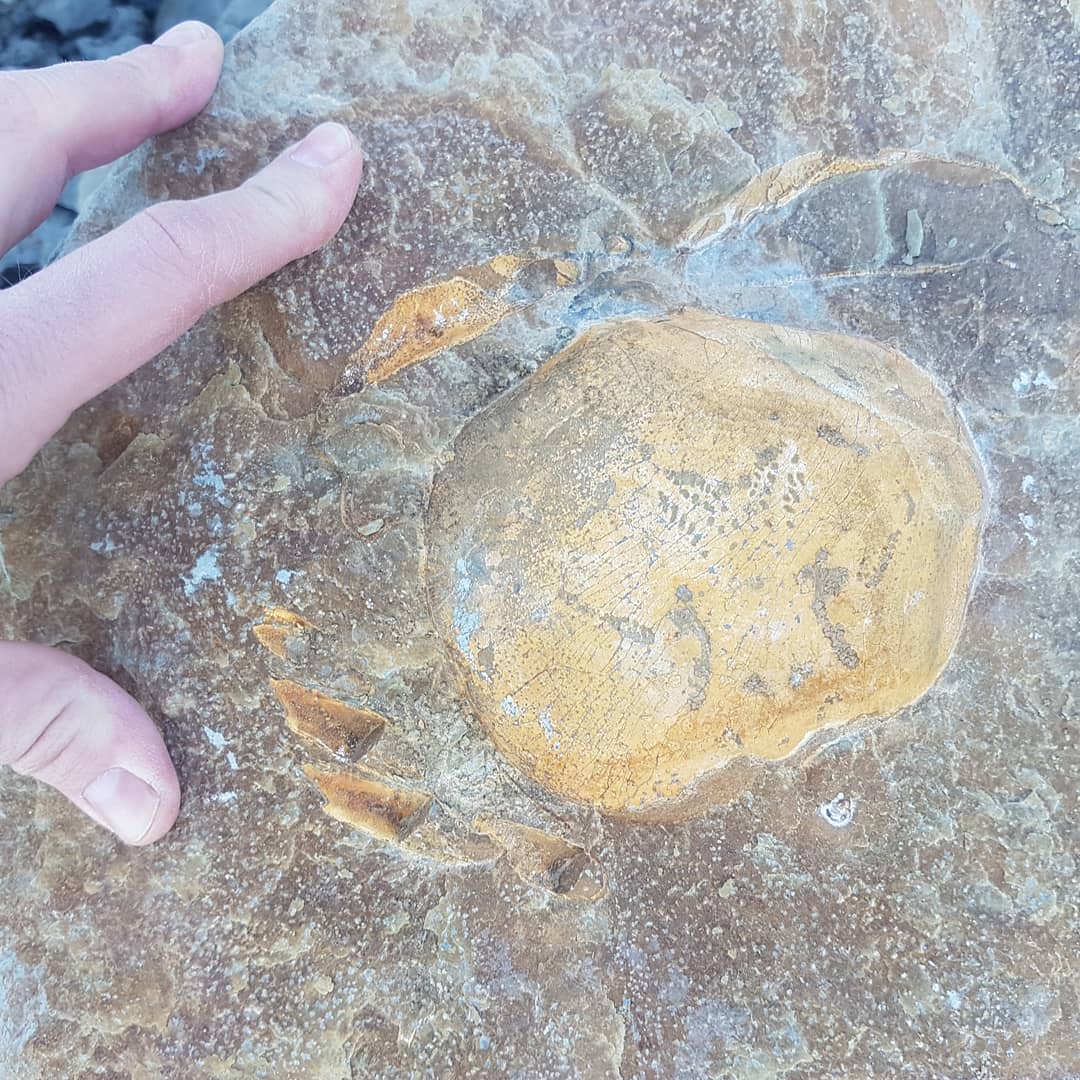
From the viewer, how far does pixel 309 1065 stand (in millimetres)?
1120

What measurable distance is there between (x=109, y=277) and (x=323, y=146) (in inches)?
12.5

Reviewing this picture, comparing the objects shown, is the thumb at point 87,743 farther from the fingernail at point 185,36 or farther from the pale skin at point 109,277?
the fingernail at point 185,36

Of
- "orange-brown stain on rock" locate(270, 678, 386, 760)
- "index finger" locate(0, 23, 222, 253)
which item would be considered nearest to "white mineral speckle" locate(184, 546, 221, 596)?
"orange-brown stain on rock" locate(270, 678, 386, 760)

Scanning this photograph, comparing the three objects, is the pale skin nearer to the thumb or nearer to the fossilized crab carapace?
the thumb

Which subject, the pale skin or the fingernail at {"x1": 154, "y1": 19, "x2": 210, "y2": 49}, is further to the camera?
the fingernail at {"x1": 154, "y1": 19, "x2": 210, "y2": 49}

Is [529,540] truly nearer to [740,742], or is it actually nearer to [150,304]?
[740,742]

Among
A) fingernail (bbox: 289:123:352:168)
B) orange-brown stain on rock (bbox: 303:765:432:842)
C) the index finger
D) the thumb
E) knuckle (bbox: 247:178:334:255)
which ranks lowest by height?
orange-brown stain on rock (bbox: 303:765:432:842)

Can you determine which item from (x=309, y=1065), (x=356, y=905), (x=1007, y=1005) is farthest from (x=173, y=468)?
(x=1007, y=1005)

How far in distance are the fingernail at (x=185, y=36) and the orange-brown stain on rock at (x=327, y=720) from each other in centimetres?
87

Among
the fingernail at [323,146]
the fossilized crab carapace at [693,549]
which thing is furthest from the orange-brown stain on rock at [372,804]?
the fingernail at [323,146]

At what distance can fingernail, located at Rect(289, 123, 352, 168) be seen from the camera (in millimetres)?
1110

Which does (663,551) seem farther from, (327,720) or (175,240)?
(175,240)

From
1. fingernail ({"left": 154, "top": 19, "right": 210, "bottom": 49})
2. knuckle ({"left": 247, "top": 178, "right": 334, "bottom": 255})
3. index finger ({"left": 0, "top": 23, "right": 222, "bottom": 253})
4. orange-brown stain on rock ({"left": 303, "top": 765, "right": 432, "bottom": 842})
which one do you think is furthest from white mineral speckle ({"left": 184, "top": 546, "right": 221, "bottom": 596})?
fingernail ({"left": 154, "top": 19, "right": 210, "bottom": 49})

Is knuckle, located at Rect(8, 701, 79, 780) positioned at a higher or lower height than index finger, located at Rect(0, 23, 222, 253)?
lower
